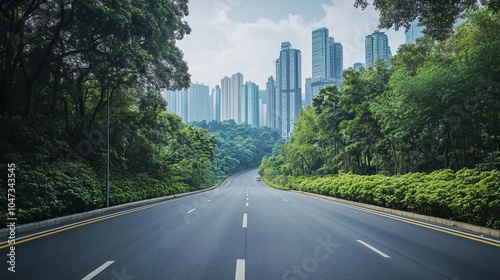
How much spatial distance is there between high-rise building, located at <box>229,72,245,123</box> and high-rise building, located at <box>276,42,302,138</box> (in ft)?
109

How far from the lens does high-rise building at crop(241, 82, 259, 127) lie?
178m

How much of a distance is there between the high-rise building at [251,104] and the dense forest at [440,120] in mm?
143689

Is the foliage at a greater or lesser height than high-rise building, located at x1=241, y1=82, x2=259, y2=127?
lesser

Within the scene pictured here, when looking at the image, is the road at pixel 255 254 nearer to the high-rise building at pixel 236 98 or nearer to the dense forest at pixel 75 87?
the dense forest at pixel 75 87

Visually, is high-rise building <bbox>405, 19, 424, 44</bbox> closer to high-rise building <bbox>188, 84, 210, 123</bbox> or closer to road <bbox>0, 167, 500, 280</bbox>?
road <bbox>0, 167, 500, 280</bbox>

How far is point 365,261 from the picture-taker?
6.07 meters

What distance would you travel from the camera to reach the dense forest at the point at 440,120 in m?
12.2

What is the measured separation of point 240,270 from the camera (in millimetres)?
5461

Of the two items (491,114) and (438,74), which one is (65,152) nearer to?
(438,74)

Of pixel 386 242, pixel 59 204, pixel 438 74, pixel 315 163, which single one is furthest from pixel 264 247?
pixel 315 163

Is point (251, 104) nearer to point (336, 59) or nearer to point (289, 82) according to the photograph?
point (289, 82)

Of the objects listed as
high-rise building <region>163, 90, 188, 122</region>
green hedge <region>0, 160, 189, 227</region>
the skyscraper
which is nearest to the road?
green hedge <region>0, 160, 189, 227</region>

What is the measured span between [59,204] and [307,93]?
148320 mm

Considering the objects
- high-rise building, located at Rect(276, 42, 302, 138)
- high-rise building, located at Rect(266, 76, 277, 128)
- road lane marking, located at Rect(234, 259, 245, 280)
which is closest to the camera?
road lane marking, located at Rect(234, 259, 245, 280)
